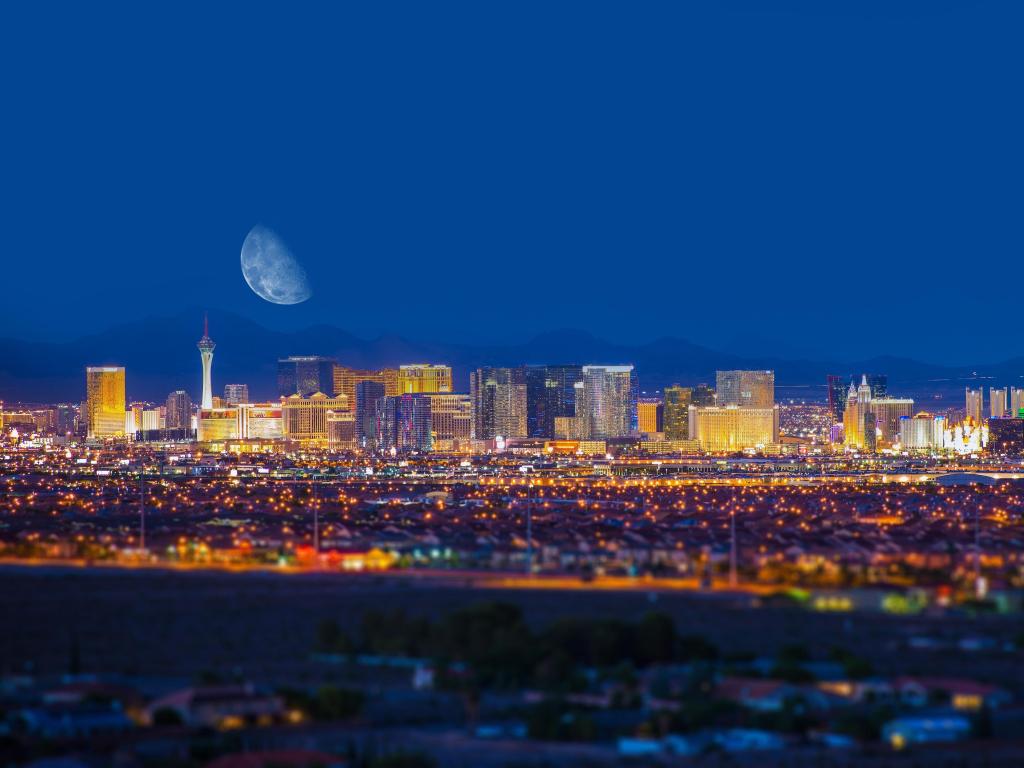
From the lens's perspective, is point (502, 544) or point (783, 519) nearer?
point (502, 544)

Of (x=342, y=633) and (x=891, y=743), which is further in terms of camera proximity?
(x=342, y=633)

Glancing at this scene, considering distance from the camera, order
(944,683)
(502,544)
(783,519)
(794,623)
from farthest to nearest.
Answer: (783,519) < (502,544) < (794,623) < (944,683)

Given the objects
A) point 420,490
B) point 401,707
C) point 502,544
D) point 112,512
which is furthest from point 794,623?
point 420,490

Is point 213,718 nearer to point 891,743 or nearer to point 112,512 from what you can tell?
point 891,743

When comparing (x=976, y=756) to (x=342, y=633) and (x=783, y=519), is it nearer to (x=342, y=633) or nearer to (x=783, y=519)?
(x=342, y=633)

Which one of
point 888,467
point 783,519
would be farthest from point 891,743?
point 888,467

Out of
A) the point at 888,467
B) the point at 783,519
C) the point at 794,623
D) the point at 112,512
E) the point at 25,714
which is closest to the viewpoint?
the point at 25,714

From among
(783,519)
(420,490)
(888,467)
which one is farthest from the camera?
(888,467)
